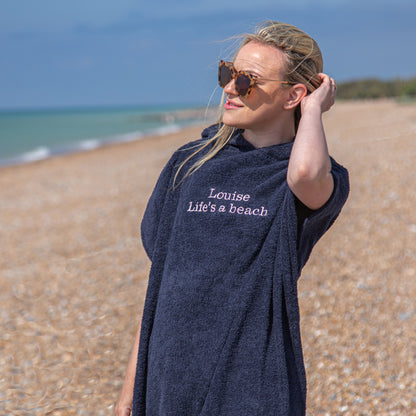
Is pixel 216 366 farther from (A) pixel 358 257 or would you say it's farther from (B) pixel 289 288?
(A) pixel 358 257

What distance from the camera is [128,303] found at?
226 inches

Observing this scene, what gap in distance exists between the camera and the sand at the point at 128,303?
407 cm

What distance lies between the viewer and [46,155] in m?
23.8

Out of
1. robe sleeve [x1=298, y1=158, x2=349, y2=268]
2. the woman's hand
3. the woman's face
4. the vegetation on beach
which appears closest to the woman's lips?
the woman's face

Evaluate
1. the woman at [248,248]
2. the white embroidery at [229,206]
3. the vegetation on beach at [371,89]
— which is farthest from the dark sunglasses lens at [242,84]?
the vegetation on beach at [371,89]

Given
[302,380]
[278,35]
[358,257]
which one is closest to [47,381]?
[302,380]

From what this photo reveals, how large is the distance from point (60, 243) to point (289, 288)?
7.35 m

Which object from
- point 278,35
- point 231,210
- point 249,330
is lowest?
point 249,330

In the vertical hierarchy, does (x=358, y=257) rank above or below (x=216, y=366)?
below

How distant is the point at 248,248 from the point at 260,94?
54 centimetres

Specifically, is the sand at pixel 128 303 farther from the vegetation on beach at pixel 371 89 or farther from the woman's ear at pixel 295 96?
the vegetation on beach at pixel 371 89

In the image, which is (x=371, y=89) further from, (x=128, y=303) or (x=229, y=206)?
(x=229, y=206)

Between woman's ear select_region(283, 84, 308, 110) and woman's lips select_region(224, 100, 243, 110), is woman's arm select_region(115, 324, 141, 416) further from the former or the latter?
woman's ear select_region(283, 84, 308, 110)

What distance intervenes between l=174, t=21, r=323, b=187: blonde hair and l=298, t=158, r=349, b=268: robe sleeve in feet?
1.09
